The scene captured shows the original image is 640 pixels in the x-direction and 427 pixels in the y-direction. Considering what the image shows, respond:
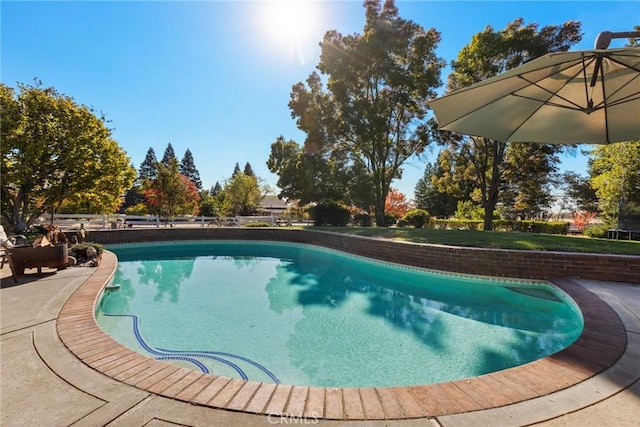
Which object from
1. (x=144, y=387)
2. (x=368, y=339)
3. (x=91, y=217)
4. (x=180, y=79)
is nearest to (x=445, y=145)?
(x=180, y=79)

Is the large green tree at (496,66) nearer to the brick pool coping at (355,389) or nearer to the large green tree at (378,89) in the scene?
the large green tree at (378,89)

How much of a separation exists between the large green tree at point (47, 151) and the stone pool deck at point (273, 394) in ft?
41.2

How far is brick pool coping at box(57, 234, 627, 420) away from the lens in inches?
85.2

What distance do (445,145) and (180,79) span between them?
52.6 ft

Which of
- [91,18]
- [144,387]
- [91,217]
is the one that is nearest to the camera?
[144,387]

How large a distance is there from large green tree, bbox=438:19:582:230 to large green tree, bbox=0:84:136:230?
18.7 metres

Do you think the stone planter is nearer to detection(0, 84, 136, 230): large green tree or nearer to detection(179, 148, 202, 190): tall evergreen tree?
detection(0, 84, 136, 230): large green tree

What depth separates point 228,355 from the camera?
434cm

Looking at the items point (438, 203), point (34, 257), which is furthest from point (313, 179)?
point (438, 203)

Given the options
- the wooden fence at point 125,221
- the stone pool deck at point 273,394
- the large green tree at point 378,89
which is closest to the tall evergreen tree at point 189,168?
the wooden fence at point 125,221

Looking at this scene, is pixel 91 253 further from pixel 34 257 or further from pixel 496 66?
pixel 496 66

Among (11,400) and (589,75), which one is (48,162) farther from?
(589,75)

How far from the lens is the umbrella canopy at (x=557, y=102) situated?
3.71 m

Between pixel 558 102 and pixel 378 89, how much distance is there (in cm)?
1512
